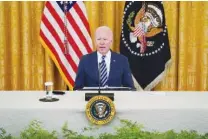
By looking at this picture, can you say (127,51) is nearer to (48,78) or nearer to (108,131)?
(48,78)

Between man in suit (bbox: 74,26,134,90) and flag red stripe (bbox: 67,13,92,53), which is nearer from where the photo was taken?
man in suit (bbox: 74,26,134,90)

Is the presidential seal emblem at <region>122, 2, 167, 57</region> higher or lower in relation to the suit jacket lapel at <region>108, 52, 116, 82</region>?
higher

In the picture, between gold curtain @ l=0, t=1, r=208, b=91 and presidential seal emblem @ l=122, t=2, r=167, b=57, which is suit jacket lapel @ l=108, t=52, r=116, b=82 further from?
gold curtain @ l=0, t=1, r=208, b=91

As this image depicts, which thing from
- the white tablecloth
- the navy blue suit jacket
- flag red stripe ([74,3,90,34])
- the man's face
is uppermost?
flag red stripe ([74,3,90,34])

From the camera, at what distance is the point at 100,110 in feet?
6.83

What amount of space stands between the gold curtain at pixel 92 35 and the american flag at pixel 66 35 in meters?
0.14

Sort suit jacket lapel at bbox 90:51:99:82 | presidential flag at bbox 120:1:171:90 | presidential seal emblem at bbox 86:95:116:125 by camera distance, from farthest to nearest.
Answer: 1. presidential flag at bbox 120:1:171:90
2. suit jacket lapel at bbox 90:51:99:82
3. presidential seal emblem at bbox 86:95:116:125

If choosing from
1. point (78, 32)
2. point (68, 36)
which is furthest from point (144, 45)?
point (68, 36)

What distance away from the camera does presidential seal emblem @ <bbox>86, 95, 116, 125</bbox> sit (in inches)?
81.8

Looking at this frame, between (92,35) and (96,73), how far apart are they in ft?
3.77

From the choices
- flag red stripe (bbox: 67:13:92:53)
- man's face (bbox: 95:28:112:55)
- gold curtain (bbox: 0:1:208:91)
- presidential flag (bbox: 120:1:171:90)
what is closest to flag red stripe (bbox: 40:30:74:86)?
gold curtain (bbox: 0:1:208:91)

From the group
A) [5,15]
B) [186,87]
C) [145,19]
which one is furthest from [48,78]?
[186,87]

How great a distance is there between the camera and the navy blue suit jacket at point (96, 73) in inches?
136

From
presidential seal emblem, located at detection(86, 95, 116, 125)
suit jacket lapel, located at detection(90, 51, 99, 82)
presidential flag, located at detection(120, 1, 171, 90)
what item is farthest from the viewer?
presidential flag, located at detection(120, 1, 171, 90)
